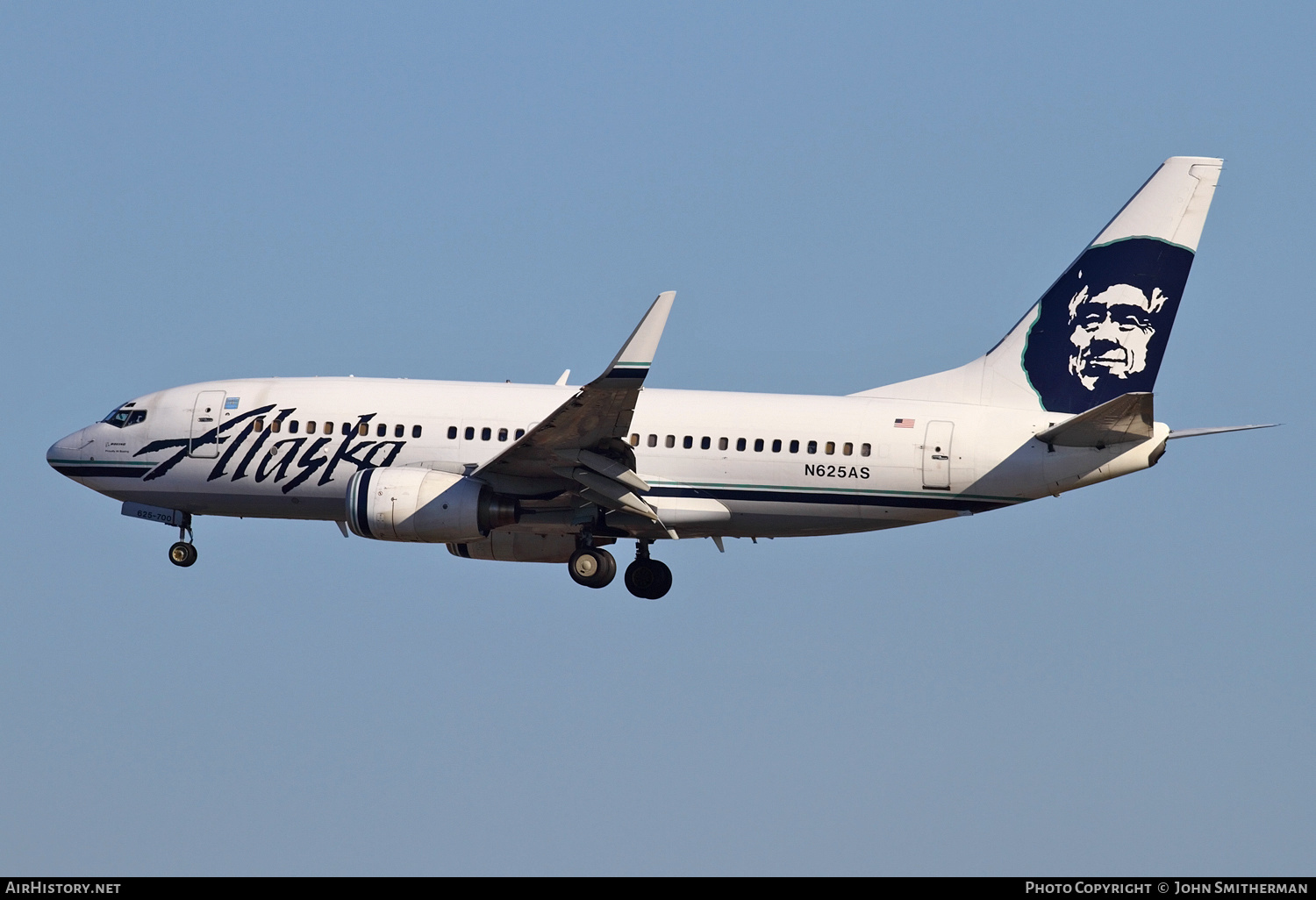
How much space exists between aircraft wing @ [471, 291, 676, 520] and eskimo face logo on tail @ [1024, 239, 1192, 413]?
1021 cm

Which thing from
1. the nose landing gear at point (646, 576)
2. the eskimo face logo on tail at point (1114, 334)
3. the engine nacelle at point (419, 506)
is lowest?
the nose landing gear at point (646, 576)

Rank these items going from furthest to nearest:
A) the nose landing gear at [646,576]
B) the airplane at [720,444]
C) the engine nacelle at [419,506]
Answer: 1. the nose landing gear at [646,576]
2. the airplane at [720,444]
3. the engine nacelle at [419,506]

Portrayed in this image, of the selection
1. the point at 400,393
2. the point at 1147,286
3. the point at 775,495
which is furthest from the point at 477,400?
the point at 1147,286

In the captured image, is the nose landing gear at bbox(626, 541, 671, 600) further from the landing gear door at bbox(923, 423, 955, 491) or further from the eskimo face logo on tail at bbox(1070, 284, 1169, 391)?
the eskimo face logo on tail at bbox(1070, 284, 1169, 391)

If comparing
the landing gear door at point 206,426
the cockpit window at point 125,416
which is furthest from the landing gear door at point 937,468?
the cockpit window at point 125,416

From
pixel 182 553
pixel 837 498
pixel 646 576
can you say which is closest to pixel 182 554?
pixel 182 553

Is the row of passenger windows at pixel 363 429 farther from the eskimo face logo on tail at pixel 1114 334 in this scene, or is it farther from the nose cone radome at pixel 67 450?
the eskimo face logo on tail at pixel 1114 334

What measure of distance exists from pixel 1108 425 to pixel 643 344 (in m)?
10.7

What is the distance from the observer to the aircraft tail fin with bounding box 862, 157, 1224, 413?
39812 mm

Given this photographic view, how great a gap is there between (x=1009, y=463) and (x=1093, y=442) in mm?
1958

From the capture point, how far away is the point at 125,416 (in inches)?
1709

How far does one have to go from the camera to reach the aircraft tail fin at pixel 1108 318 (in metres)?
39.8

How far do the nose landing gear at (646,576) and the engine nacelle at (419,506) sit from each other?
426 cm

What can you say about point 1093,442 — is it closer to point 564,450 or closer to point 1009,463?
point 1009,463
